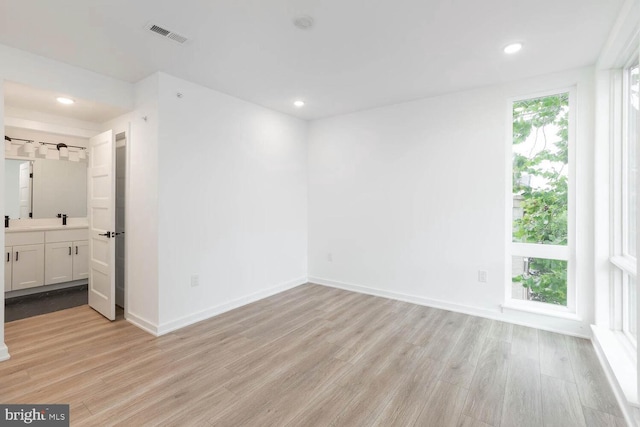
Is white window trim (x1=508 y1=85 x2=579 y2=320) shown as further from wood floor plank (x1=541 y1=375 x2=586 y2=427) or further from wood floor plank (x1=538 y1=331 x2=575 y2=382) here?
wood floor plank (x1=541 y1=375 x2=586 y2=427)

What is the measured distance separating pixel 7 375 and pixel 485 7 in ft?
14.3

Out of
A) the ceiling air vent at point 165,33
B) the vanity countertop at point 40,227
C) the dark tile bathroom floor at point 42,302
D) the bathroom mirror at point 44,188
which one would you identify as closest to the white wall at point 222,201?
the ceiling air vent at point 165,33

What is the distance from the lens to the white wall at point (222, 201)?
3.14 m

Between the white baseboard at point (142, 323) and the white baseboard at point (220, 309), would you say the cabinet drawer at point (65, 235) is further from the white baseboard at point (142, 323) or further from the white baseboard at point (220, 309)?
the white baseboard at point (220, 309)

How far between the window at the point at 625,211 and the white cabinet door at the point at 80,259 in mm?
6559

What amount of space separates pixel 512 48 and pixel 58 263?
6.25 m

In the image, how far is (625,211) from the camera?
8.50ft

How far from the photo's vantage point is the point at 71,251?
182 inches

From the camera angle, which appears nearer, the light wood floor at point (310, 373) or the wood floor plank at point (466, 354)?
the light wood floor at point (310, 373)

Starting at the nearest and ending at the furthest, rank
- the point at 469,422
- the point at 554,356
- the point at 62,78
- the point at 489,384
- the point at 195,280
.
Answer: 1. the point at 469,422
2. the point at 489,384
3. the point at 554,356
4. the point at 62,78
5. the point at 195,280

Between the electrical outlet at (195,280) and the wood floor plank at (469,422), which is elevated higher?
the electrical outlet at (195,280)

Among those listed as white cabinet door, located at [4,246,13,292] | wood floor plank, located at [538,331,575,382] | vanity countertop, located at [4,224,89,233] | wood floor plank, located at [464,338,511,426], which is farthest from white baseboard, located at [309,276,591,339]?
white cabinet door, located at [4,246,13,292]

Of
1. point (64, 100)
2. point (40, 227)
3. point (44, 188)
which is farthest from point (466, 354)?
point (44, 188)

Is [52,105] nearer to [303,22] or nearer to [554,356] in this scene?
[303,22]
